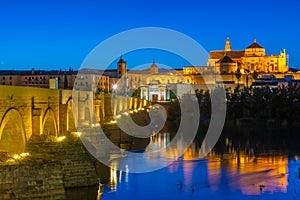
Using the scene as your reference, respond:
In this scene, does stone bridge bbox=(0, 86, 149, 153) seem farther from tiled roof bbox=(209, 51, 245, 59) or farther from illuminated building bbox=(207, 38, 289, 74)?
tiled roof bbox=(209, 51, 245, 59)

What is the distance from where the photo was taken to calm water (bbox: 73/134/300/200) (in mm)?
20525

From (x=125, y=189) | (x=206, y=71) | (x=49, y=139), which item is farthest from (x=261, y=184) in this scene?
(x=206, y=71)

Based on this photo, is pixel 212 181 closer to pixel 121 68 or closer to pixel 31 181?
pixel 31 181

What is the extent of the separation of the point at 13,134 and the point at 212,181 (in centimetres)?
931

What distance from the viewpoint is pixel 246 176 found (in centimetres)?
2489

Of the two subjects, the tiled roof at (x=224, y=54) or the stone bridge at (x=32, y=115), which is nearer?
the stone bridge at (x=32, y=115)

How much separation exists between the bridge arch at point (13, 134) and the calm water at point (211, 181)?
2837mm

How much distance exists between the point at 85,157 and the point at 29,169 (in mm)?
5772

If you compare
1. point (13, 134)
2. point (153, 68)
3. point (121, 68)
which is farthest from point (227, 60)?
point (13, 134)

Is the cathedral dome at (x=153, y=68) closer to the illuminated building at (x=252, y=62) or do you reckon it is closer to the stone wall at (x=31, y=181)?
the illuminated building at (x=252, y=62)

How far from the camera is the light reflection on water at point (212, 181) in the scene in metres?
20.6

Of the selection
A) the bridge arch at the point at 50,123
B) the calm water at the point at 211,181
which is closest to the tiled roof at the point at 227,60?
the calm water at the point at 211,181

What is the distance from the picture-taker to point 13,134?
60.7 ft

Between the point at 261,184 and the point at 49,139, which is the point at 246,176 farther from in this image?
the point at 49,139
